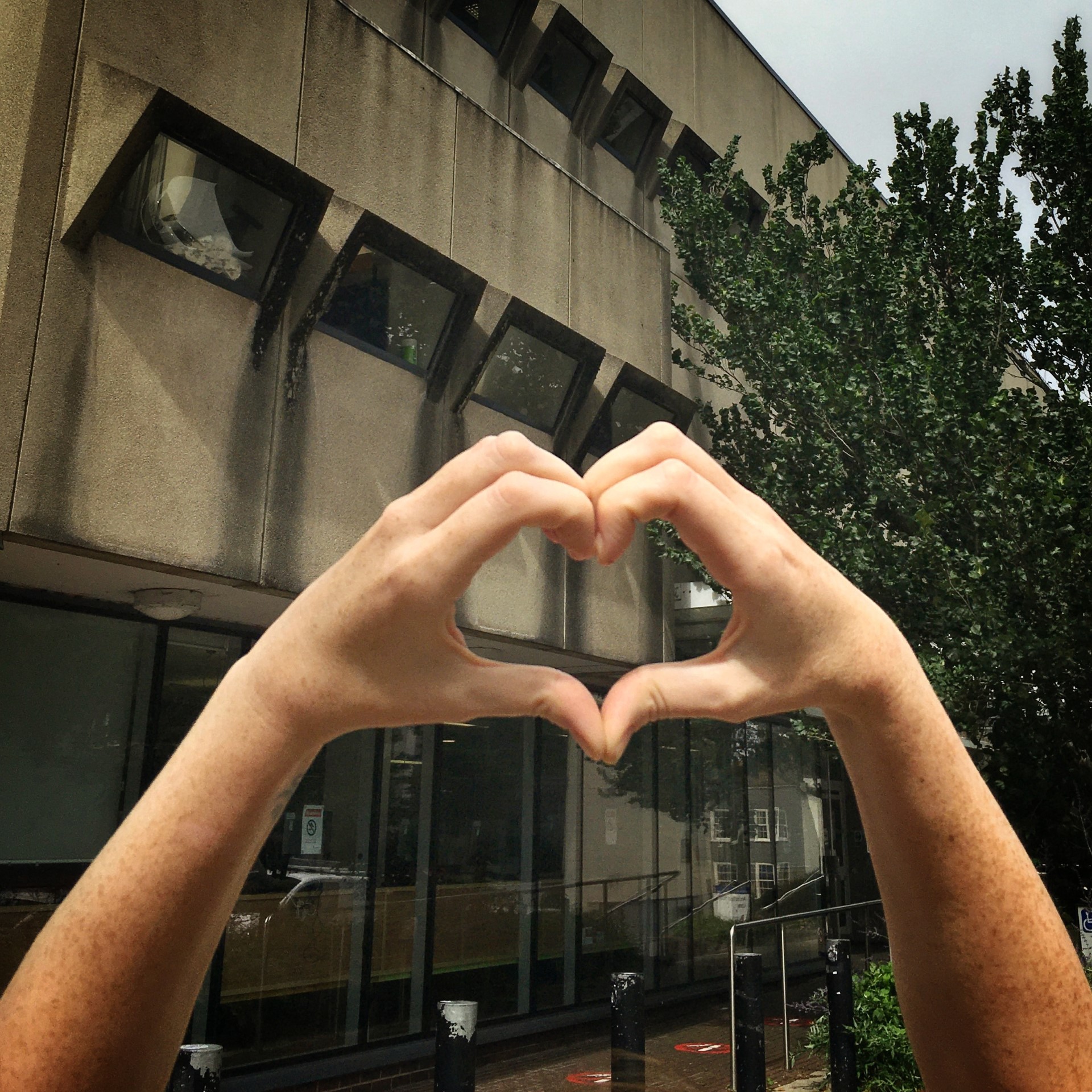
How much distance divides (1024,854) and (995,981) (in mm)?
229

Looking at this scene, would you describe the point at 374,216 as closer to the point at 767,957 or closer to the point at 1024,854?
the point at 1024,854

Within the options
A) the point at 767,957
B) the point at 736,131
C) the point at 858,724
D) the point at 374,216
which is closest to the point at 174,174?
the point at 374,216

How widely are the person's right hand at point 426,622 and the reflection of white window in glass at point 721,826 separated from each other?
12.6 m

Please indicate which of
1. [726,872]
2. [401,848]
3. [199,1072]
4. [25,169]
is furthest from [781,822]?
[25,169]

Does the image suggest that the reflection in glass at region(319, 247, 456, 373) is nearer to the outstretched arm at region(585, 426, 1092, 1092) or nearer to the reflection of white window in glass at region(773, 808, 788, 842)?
the outstretched arm at region(585, 426, 1092, 1092)

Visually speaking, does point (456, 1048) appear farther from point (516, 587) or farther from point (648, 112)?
point (648, 112)

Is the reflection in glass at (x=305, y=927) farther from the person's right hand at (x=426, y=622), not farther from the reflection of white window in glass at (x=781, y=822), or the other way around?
the reflection of white window in glass at (x=781, y=822)

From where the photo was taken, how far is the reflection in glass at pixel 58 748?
699 centimetres

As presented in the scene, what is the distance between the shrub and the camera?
7441 millimetres

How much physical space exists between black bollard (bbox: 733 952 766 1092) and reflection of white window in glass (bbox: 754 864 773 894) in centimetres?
732

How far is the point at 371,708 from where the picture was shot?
4.76 ft

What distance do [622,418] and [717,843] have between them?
6086mm

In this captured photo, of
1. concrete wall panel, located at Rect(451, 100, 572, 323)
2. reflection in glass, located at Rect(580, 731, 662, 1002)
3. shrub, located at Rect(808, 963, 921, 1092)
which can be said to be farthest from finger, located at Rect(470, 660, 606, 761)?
reflection in glass, located at Rect(580, 731, 662, 1002)

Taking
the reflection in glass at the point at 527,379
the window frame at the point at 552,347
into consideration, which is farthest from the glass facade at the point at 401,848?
the reflection in glass at the point at 527,379
